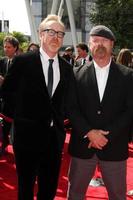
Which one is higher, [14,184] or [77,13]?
[77,13]

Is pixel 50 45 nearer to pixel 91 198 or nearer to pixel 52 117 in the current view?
pixel 52 117

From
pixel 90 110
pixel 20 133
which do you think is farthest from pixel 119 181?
pixel 20 133

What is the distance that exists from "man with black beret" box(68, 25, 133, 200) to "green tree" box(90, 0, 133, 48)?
1943 cm

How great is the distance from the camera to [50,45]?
A: 3738 mm

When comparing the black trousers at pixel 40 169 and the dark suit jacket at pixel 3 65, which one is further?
the dark suit jacket at pixel 3 65

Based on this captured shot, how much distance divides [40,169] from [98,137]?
25.3 inches

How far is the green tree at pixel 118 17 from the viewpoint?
22.8 metres

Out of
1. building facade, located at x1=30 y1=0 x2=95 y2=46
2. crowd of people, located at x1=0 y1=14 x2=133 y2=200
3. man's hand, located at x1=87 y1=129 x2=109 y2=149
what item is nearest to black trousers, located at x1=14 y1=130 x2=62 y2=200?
crowd of people, located at x1=0 y1=14 x2=133 y2=200

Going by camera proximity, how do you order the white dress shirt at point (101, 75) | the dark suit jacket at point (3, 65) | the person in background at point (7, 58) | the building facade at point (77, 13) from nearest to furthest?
the white dress shirt at point (101, 75) < the person in background at point (7, 58) < the dark suit jacket at point (3, 65) < the building facade at point (77, 13)

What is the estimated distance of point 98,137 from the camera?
142 inches

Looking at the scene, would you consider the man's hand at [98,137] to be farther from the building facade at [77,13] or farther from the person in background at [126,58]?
the building facade at [77,13]

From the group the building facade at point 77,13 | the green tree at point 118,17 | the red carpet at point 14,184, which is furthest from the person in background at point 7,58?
the building facade at point 77,13

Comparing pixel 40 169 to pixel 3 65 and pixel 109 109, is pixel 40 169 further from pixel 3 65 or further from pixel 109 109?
pixel 3 65

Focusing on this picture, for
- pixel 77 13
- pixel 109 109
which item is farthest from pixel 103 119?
pixel 77 13
